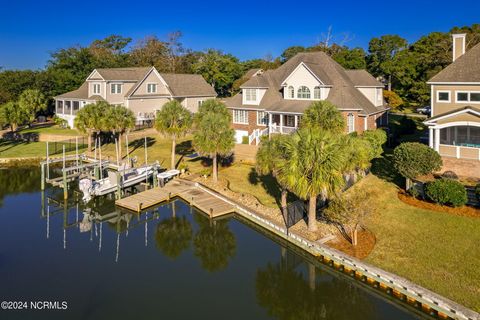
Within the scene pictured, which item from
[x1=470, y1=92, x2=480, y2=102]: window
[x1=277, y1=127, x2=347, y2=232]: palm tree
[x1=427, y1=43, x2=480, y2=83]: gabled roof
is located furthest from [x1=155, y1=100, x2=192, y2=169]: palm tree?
[x1=470, y1=92, x2=480, y2=102]: window

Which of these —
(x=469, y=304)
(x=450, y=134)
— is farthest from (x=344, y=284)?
(x=450, y=134)

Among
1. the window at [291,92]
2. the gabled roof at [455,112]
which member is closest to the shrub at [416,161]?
the gabled roof at [455,112]

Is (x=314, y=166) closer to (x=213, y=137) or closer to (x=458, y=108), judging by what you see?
(x=213, y=137)

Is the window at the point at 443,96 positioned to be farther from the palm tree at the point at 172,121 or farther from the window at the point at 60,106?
the window at the point at 60,106

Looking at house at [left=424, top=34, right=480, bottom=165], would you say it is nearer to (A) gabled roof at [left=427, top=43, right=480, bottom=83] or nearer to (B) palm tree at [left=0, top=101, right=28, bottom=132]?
(A) gabled roof at [left=427, top=43, right=480, bottom=83]

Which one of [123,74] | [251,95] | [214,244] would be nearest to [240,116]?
[251,95]

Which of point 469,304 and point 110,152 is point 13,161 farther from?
point 469,304
